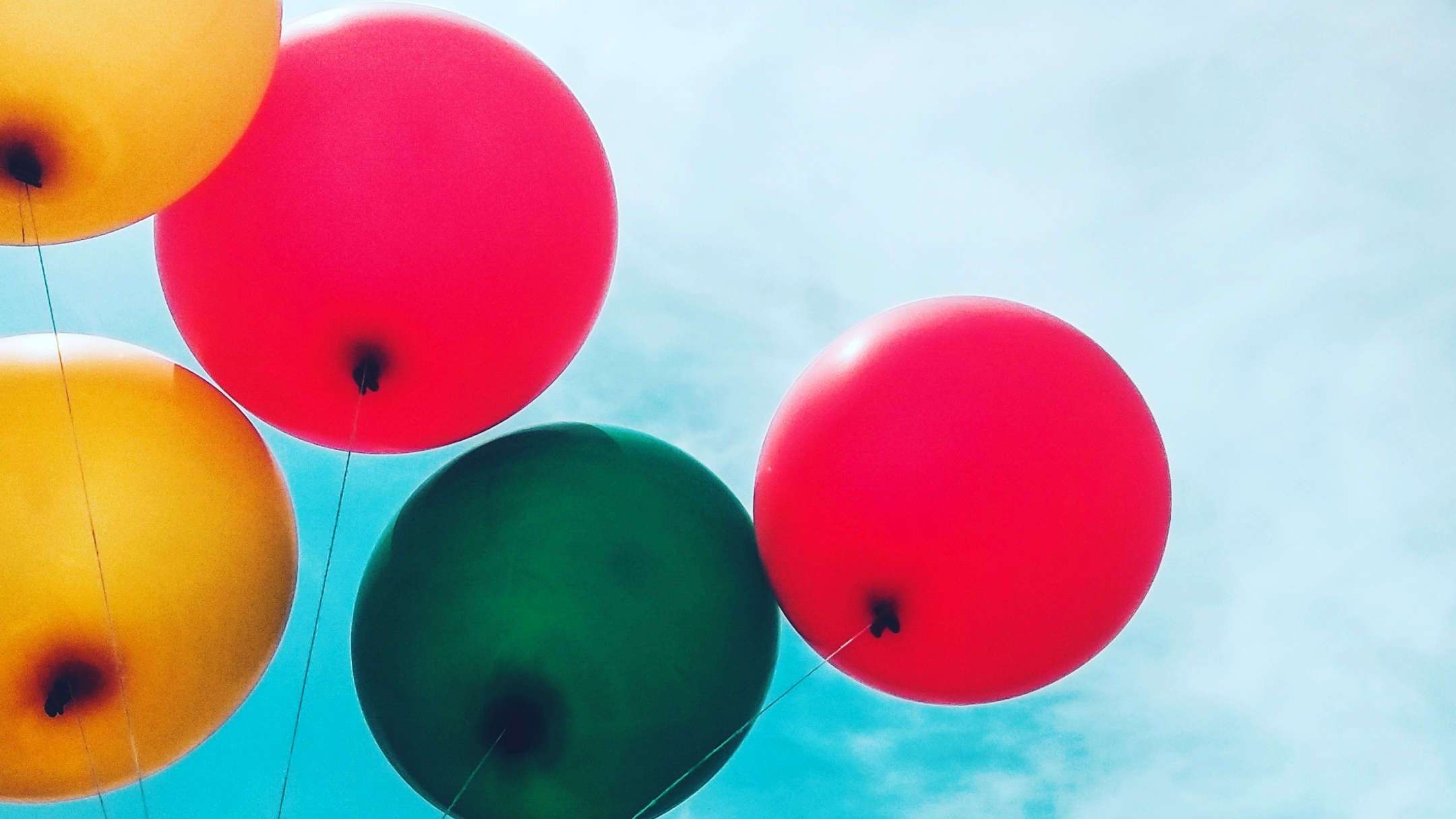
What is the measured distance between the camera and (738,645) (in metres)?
3.21

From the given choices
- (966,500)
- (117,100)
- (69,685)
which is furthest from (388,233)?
(966,500)

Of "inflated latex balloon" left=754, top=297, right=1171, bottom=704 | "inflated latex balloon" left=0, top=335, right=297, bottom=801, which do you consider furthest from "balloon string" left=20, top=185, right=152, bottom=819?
"inflated latex balloon" left=754, top=297, right=1171, bottom=704

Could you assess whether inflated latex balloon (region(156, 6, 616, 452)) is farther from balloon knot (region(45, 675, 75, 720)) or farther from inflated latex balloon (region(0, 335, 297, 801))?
balloon knot (region(45, 675, 75, 720))

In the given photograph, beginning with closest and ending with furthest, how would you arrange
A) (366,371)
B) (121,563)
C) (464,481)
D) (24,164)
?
(24,164)
(121,563)
(366,371)
(464,481)

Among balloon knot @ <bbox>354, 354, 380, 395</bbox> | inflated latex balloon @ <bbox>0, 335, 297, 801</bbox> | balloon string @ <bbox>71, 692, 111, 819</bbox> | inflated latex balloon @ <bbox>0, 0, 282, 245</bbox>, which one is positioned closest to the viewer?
inflated latex balloon @ <bbox>0, 0, 282, 245</bbox>

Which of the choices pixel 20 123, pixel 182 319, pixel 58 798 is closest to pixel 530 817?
pixel 58 798

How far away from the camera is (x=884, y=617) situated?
301 centimetres

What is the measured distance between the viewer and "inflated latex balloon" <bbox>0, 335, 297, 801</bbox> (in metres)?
2.65

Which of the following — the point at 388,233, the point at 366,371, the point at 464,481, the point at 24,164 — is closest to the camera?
the point at 24,164

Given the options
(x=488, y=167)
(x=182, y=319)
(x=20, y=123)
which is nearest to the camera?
(x=20, y=123)

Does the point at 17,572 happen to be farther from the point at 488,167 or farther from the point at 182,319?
the point at 488,167

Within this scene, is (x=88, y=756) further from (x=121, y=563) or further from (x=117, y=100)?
(x=117, y=100)

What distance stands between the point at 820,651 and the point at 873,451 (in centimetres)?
68

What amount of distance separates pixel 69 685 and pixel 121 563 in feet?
1.00
